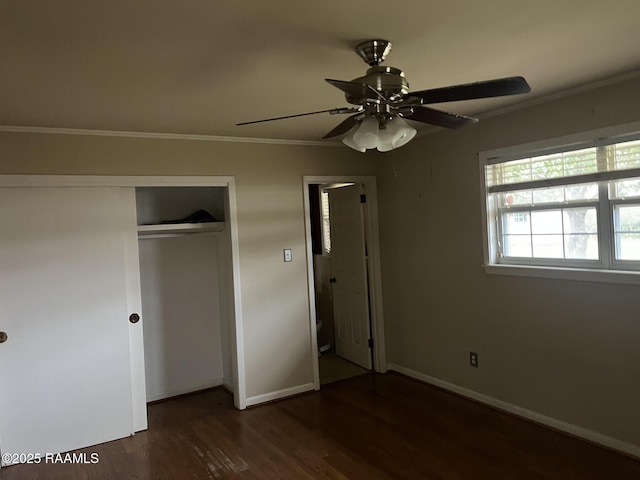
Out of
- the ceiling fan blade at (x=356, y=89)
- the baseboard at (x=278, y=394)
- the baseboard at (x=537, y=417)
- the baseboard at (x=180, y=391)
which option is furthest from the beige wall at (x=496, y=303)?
the ceiling fan blade at (x=356, y=89)

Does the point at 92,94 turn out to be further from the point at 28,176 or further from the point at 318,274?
the point at 318,274

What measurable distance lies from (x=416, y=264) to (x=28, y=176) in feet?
10.5

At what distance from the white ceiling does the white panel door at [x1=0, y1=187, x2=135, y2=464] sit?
27.4 inches

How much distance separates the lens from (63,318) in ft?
11.8

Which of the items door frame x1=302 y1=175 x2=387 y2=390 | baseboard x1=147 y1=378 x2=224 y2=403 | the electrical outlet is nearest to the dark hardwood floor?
baseboard x1=147 y1=378 x2=224 y2=403

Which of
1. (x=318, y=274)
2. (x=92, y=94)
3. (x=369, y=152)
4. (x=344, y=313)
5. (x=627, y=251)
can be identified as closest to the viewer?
(x=92, y=94)

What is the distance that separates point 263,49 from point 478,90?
939 mm

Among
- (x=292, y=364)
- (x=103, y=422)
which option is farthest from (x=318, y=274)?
(x=103, y=422)

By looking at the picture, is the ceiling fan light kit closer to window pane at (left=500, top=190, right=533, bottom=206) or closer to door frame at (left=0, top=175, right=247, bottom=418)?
window pane at (left=500, top=190, right=533, bottom=206)

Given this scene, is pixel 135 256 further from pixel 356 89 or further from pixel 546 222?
pixel 546 222

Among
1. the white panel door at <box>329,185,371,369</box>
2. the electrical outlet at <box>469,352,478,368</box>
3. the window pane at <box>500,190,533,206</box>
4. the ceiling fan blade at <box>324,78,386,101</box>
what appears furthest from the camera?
the white panel door at <box>329,185,371,369</box>

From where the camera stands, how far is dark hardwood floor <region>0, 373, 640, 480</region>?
305 cm

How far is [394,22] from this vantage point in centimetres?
196

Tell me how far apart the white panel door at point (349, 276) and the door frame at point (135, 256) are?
137cm
